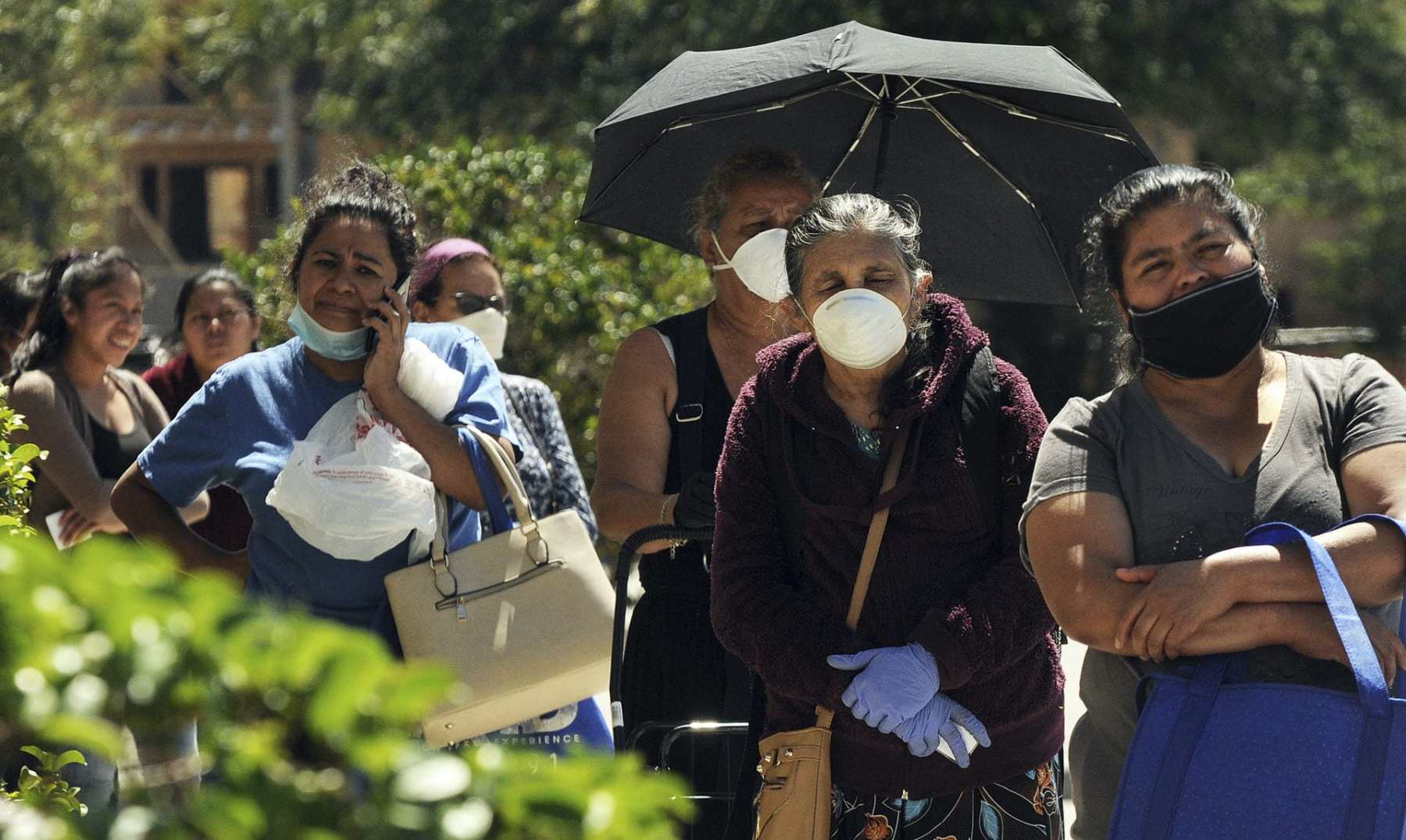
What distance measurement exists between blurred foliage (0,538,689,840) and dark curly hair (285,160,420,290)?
8.16 ft

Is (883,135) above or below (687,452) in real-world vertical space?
above

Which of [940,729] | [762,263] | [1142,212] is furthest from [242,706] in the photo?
[762,263]

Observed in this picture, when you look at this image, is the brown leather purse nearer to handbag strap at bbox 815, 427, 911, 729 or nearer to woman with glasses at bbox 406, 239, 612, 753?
handbag strap at bbox 815, 427, 911, 729

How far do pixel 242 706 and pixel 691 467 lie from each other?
95.8 inches

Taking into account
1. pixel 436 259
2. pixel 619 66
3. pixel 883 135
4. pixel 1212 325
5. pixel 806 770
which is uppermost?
pixel 619 66

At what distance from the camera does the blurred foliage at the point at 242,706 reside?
1.19 m

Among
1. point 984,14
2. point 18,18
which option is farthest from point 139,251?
point 984,14

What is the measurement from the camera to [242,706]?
4.16ft

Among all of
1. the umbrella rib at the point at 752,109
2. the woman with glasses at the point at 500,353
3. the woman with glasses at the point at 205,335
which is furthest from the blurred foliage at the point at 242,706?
the woman with glasses at the point at 205,335

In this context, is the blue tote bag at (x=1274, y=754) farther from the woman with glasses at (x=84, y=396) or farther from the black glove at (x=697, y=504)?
the woman with glasses at (x=84, y=396)

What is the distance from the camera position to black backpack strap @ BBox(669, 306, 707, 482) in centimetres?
369

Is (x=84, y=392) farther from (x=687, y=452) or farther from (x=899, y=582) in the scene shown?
(x=899, y=582)

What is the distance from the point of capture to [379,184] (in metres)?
3.79

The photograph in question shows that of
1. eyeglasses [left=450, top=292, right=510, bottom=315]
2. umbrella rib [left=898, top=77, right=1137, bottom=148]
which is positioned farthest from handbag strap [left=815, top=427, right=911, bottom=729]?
eyeglasses [left=450, top=292, right=510, bottom=315]
